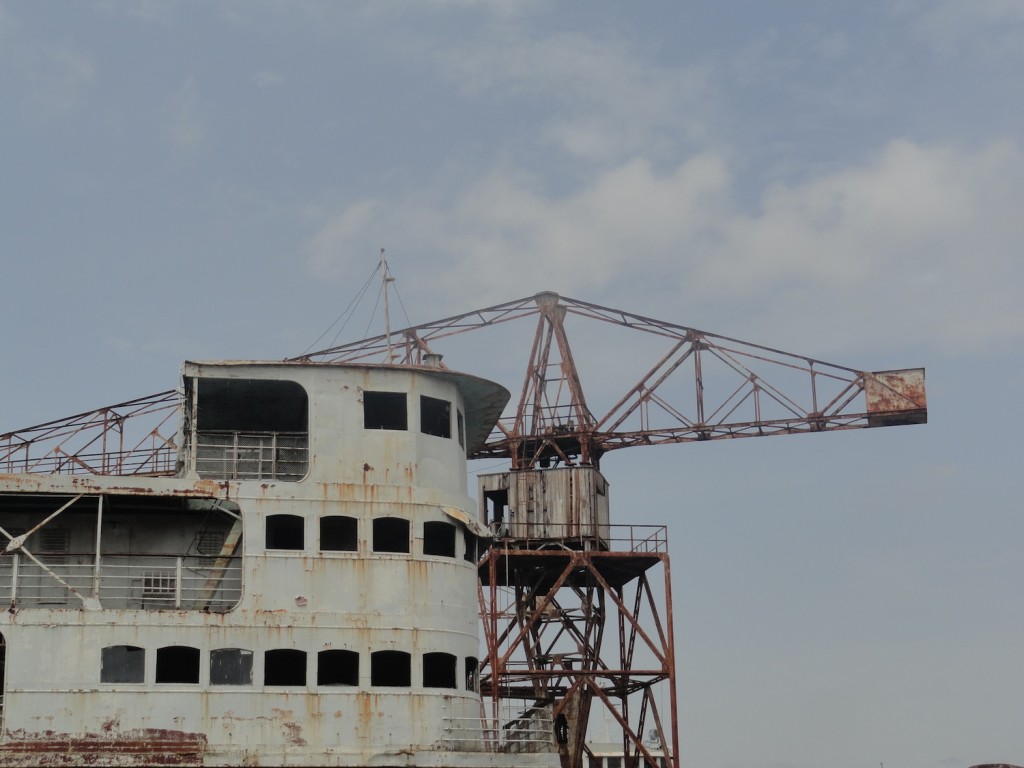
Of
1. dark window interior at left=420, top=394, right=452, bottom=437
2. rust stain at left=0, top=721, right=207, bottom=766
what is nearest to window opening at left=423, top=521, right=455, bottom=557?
dark window interior at left=420, top=394, right=452, bottom=437

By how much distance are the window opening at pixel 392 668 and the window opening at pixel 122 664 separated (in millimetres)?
5410

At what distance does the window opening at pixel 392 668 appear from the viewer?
35.4 metres

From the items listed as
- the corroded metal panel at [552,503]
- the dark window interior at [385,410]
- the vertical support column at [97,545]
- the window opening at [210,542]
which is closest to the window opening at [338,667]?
the window opening at [210,542]

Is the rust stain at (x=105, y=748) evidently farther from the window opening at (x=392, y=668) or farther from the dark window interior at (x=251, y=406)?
the dark window interior at (x=251, y=406)

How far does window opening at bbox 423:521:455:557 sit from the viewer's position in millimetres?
37156

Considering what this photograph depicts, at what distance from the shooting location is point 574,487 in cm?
6266

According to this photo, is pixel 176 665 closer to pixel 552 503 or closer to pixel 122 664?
pixel 122 664

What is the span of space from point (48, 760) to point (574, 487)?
32.9 meters

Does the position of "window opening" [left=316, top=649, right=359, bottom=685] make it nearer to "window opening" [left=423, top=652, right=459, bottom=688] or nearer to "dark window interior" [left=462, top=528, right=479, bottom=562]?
"window opening" [left=423, top=652, right=459, bottom=688]

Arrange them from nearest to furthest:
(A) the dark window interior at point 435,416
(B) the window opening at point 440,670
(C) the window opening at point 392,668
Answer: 1. (C) the window opening at point 392,668
2. (B) the window opening at point 440,670
3. (A) the dark window interior at point 435,416

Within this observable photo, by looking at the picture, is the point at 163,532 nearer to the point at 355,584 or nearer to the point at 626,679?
the point at 355,584

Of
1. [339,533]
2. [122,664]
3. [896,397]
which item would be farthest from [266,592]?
[896,397]

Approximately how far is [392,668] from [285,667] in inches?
100

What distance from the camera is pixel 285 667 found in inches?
1382
